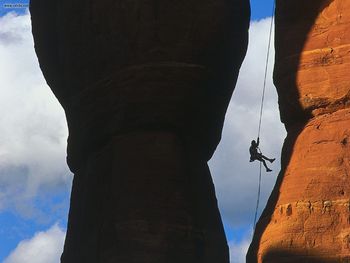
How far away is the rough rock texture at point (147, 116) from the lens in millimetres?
13461

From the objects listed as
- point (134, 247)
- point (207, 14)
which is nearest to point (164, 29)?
point (207, 14)

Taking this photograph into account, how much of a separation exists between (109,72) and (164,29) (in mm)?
957

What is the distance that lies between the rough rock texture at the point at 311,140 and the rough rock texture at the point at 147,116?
3.85ft

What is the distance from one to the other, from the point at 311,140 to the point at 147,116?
97.6 inches

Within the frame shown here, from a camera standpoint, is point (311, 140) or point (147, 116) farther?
point (147, 116)

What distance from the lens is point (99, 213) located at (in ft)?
44.9

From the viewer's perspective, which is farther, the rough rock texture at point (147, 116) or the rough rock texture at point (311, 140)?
the rough rock texture at point (147, 116)

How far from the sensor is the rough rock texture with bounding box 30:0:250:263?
13461mm

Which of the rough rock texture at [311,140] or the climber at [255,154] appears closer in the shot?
the rough rock texture at [311,140]

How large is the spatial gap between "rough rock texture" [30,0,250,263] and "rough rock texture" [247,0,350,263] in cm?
117

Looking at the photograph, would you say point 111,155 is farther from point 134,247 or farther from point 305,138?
point 305,138

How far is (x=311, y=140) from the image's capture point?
12586 millimetres

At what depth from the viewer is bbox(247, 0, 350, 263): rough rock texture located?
11773mm

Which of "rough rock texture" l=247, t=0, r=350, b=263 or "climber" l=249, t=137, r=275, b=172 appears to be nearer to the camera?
"rough rock texture" l=247, t=0, r=350, b=263
